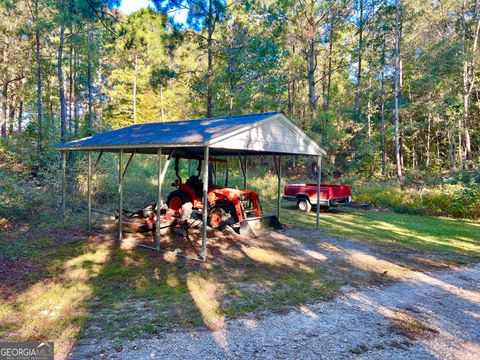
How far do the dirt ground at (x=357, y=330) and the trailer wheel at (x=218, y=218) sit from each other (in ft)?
9.74

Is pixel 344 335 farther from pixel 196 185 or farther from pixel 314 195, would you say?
pixel 314 195

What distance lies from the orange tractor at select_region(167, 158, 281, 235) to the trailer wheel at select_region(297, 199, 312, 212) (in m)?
4.50

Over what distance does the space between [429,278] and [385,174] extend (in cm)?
1499

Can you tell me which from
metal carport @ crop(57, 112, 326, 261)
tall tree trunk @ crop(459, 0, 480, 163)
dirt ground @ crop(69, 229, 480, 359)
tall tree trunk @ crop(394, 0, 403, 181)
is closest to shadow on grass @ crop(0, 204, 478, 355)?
dirt ground @ crop(69, 229, 480, 359)

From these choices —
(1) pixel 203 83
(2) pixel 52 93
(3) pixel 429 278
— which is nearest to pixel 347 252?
(3) pixel 429 278

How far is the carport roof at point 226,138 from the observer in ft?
19.9

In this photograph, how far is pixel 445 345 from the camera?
11.3 ft

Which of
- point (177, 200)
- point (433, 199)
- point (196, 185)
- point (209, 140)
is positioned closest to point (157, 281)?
point (209, 140)

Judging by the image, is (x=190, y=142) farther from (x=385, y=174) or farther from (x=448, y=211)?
(x=385, y=174)

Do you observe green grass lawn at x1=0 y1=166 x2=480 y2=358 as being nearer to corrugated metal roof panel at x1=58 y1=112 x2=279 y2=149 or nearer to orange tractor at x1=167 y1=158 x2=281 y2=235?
orange tractor at x1=167 y1=158 x2=281 y2=235

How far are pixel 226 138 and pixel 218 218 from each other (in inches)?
84.9

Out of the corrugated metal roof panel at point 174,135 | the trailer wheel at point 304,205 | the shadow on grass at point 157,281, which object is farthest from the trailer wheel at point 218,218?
the trailer wheel at point 304,205

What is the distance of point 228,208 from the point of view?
770 cm

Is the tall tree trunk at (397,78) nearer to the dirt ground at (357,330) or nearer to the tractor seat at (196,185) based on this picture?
the tractor seat at (196,185)
